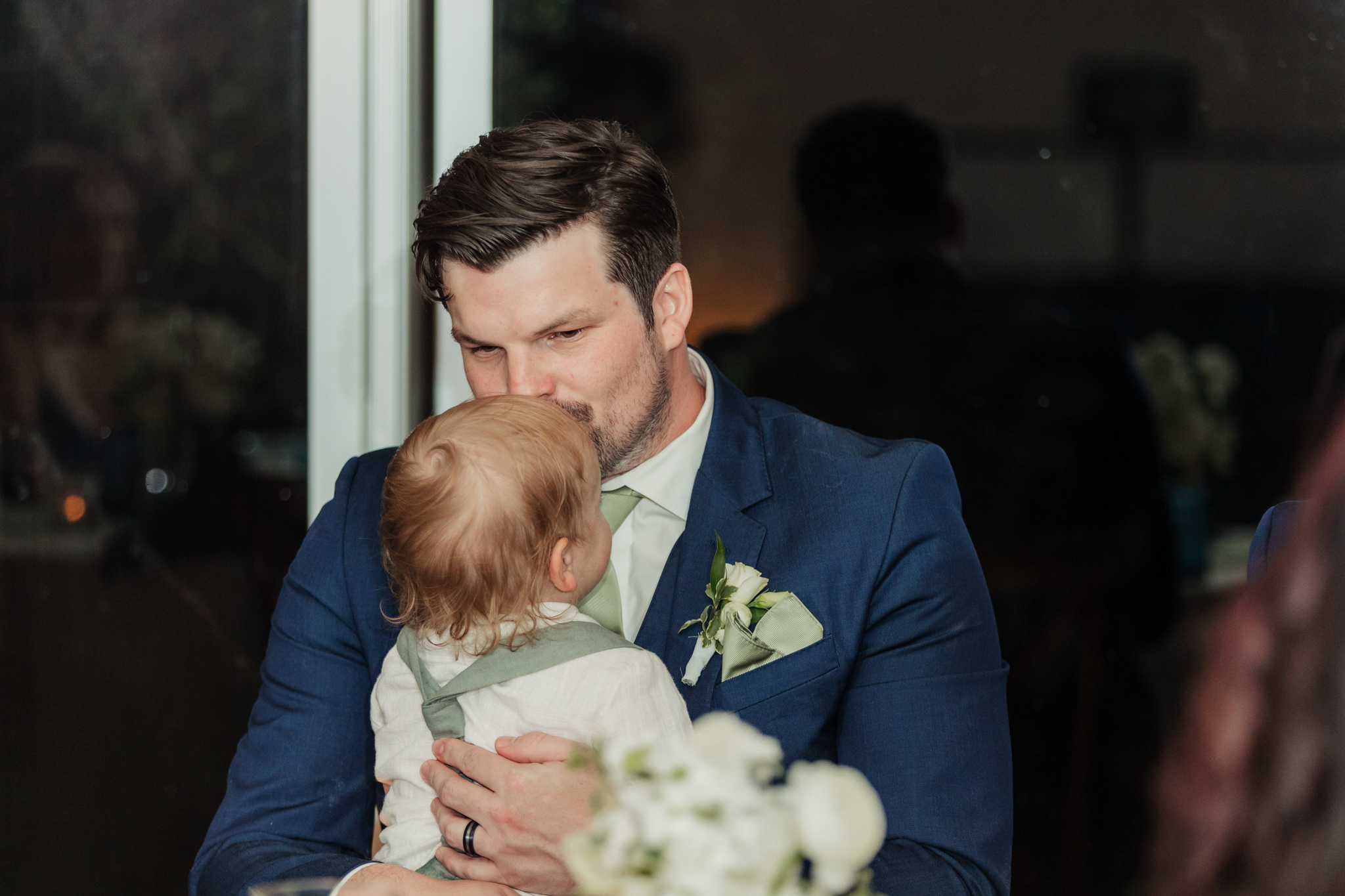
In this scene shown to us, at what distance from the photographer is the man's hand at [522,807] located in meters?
1.17

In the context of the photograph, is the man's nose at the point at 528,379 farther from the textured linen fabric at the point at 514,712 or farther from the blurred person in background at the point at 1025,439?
the blurred person in background at the point at 1025,439

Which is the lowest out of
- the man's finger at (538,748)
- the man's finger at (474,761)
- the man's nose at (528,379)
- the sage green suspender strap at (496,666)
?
the man's finger at (474,761)

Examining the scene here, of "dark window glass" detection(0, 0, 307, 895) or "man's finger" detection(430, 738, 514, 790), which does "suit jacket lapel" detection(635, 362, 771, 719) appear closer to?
"man's finger" detection(430, 738, 514, 790)

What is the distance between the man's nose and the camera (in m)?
1.49

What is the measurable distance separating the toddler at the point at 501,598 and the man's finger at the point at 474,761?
31mm

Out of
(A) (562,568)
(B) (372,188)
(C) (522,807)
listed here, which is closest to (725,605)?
(A) (562,568)

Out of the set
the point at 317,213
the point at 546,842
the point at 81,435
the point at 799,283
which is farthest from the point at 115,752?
the point at 799,283

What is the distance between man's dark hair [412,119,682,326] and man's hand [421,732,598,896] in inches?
26.3

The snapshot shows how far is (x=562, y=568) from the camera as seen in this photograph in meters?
1.25

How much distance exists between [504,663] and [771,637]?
1.18 feet

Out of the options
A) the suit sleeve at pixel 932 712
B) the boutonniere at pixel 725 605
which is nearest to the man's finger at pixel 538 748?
the boutonniere at pixel 725 605

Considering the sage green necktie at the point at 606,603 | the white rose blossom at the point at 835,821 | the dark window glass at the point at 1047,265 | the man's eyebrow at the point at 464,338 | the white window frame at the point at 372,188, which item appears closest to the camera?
the white rose blossom at the point at 835,821

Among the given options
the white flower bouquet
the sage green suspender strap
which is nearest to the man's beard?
the sage green suspender strap

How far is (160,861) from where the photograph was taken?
7.34 ft
